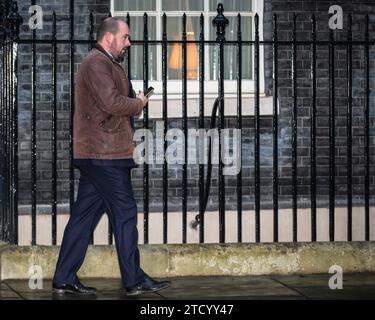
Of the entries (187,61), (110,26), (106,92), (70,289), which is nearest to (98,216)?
(70,289)

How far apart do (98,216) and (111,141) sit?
586 mm

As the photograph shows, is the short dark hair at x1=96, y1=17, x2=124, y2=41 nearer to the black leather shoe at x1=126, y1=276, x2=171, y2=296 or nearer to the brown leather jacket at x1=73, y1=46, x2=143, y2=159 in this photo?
the brown leather jacket at x1=73, y1=46, x2=143, y2=159

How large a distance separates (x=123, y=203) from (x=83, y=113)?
648 millimetres

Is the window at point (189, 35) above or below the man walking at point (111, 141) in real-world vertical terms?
above

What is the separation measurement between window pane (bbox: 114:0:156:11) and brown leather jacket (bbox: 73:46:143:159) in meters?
3.80

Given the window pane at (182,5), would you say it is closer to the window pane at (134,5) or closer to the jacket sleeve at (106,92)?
the window pane at (134,5)

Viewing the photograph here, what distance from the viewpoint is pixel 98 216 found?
7500mm

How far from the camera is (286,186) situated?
1100 cm

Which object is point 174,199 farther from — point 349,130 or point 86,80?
point 86,80

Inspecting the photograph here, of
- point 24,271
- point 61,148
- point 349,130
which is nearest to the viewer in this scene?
point 24,271

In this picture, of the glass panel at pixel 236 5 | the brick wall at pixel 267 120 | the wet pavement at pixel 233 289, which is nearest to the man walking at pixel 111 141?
the wet pavement at pixel 233 289

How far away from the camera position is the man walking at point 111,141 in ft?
23.6

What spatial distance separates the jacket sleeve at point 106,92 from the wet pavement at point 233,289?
49.0 inches
